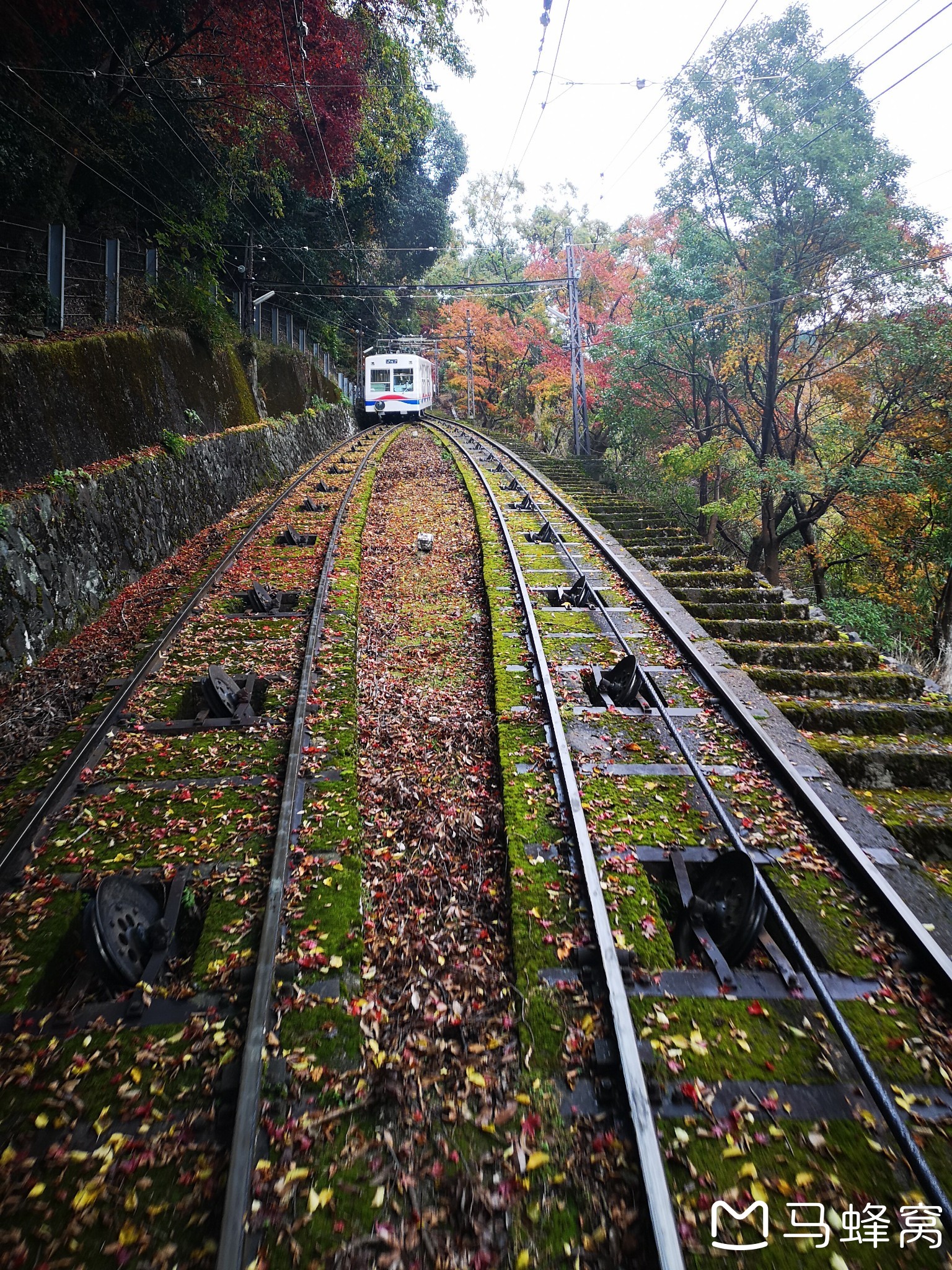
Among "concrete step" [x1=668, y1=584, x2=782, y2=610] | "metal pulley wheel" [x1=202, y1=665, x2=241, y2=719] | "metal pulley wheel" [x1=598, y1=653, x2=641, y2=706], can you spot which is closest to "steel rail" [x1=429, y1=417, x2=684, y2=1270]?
"metal pulley wheel" [x1=598, y1=653, x2=641, y2=706]

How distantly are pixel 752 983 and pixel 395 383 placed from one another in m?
25.5

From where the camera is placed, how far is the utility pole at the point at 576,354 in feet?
63.6

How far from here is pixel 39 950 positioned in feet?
11.0

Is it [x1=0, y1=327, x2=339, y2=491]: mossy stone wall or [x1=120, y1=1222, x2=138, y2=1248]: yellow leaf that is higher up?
[x1=0, y1=327, x2=339, y2=491]: mossy stone wall

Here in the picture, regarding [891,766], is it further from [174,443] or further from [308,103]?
[308,103]

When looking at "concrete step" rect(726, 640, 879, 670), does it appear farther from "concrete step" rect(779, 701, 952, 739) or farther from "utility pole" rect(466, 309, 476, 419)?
"utility pole" rect(466, 309, 476, 419)

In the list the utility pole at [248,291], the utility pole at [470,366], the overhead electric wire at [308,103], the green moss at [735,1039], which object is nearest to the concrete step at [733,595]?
the green moss at [735,1039]

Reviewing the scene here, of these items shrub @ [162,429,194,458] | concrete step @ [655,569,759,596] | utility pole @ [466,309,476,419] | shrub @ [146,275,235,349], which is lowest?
concrete step @ [655,569,759,596]

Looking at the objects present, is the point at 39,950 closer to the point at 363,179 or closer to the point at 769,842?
the point at 769,842

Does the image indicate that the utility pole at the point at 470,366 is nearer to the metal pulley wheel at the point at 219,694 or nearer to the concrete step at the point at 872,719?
the metal pulley wheel at the point at 219,694

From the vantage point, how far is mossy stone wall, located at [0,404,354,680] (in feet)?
21.4

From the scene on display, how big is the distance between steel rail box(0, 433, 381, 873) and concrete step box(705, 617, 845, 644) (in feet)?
19.2

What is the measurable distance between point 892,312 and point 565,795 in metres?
12.6

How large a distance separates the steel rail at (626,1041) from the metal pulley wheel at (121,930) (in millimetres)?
2284
